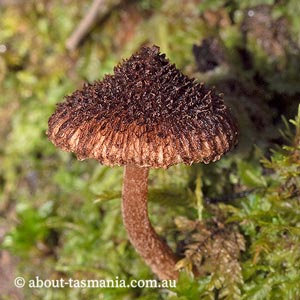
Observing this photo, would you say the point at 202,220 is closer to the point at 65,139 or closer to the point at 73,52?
the point at 65,139

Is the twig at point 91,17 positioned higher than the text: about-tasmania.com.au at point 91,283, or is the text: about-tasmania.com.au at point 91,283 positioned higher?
the twig at point 91,17

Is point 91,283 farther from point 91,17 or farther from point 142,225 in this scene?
point 91,17

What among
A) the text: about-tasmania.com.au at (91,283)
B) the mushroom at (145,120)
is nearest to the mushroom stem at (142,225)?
the text: about-tasmania.com.au at (91,283)

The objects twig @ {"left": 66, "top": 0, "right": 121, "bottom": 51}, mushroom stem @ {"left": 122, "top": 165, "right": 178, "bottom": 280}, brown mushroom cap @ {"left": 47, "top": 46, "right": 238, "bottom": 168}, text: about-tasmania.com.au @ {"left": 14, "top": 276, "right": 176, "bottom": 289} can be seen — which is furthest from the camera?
twig @ {"left": 66, "top": 0, "right": 121, "bottom": 51}

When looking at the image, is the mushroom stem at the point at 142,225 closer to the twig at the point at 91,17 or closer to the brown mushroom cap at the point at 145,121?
the brown mushroom cap at the point at 145,121

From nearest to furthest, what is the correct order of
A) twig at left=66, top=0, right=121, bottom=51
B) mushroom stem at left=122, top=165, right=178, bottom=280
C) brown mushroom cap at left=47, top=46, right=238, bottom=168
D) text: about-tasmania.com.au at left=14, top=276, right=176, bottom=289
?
brown mushroom cap at left=47, top=46, right=238, bottom=168 → mushroom stem at left=122, top=165, right=178, bottom=280 → text: about-tasmania.com.au at left=14, top=276, right=176, bottom=289 → twig at left=66, top=0, right=121, bottom=51

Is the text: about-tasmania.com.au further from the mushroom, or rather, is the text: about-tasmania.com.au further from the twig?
the twig

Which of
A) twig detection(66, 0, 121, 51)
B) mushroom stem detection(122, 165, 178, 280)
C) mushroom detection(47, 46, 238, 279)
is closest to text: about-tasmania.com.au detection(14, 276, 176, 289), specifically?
mushroom stem detection(122, 165, 178, 280)

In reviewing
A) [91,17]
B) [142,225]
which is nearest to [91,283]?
[142,225]
